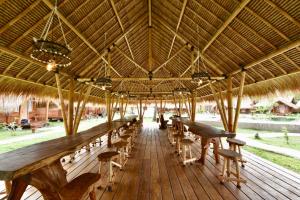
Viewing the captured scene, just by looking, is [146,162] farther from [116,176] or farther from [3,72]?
[3,72]

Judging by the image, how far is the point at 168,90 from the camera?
15.0 m

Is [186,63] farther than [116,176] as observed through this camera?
Yes

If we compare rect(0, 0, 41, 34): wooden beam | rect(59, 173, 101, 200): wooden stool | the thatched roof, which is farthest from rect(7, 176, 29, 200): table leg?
rect(0, 0, 41, 34): wooden beam

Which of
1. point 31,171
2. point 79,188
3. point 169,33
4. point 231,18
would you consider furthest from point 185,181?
point 169,33

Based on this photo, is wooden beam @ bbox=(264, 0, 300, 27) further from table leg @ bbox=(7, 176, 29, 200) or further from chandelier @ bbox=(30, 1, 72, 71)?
table leg @ bbox=(7, 176, 29, 200)

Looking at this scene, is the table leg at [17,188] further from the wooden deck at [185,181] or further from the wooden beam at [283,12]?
the wooden beam at [283,12]

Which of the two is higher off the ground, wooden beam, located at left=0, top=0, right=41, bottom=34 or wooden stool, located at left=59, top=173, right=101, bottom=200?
wooden beam, located at left=0, top=0, right=41, bottom=34

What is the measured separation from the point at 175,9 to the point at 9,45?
4602mm

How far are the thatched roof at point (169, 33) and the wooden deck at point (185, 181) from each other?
2.79m

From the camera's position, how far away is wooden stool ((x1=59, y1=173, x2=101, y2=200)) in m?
2.16

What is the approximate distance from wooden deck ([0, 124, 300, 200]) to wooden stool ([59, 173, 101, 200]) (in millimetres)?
965

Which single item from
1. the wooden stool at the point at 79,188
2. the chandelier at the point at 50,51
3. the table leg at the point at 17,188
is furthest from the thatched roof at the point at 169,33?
the wooden stool at the point at 79,188

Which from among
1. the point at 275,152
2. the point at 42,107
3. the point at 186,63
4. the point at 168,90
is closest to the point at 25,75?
the point at 186,63

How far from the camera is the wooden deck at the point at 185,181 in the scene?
3.36m
